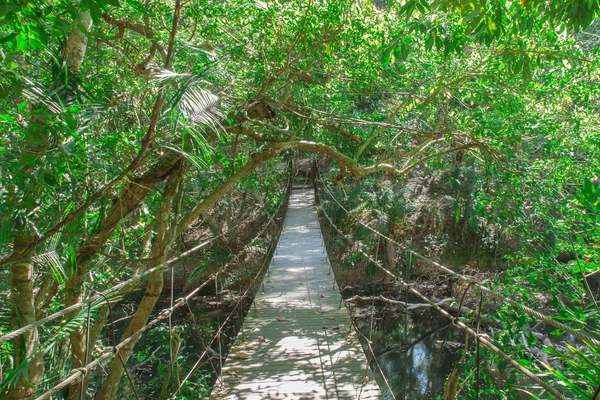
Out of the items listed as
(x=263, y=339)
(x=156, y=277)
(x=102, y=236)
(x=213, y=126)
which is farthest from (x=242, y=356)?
(x=213, y=126)

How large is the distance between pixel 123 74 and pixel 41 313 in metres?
1.34

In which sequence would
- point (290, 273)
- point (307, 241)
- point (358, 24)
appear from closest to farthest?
point (358, 24) < point (290, 273) < point (307, 241)

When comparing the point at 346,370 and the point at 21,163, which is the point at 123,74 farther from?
the point at 346,370

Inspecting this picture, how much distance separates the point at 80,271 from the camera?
218cm

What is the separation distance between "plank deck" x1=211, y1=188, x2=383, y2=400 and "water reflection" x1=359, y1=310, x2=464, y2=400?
1.06m

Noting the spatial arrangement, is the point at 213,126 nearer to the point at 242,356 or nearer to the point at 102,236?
the point at 102,236

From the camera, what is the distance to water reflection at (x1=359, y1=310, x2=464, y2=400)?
14.6ft

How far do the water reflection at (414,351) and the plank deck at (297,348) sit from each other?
1.06 meters

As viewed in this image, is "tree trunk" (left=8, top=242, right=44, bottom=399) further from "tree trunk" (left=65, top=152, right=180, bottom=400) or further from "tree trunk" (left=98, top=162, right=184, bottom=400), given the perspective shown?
"tree trunk" (left=98, top=162, right=184, bottom=400)

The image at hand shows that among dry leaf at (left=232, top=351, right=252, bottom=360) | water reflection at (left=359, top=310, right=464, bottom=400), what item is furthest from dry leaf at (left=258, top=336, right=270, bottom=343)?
water reflection at (left=359, top=310, right=464, bottom=400)

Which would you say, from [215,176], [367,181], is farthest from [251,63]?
[367,181]

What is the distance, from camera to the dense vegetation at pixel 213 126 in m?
1.46

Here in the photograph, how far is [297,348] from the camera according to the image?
2.50 metres

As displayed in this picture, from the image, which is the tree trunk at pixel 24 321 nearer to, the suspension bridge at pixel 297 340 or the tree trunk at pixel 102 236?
the suspension bridge at pixel 297 340
